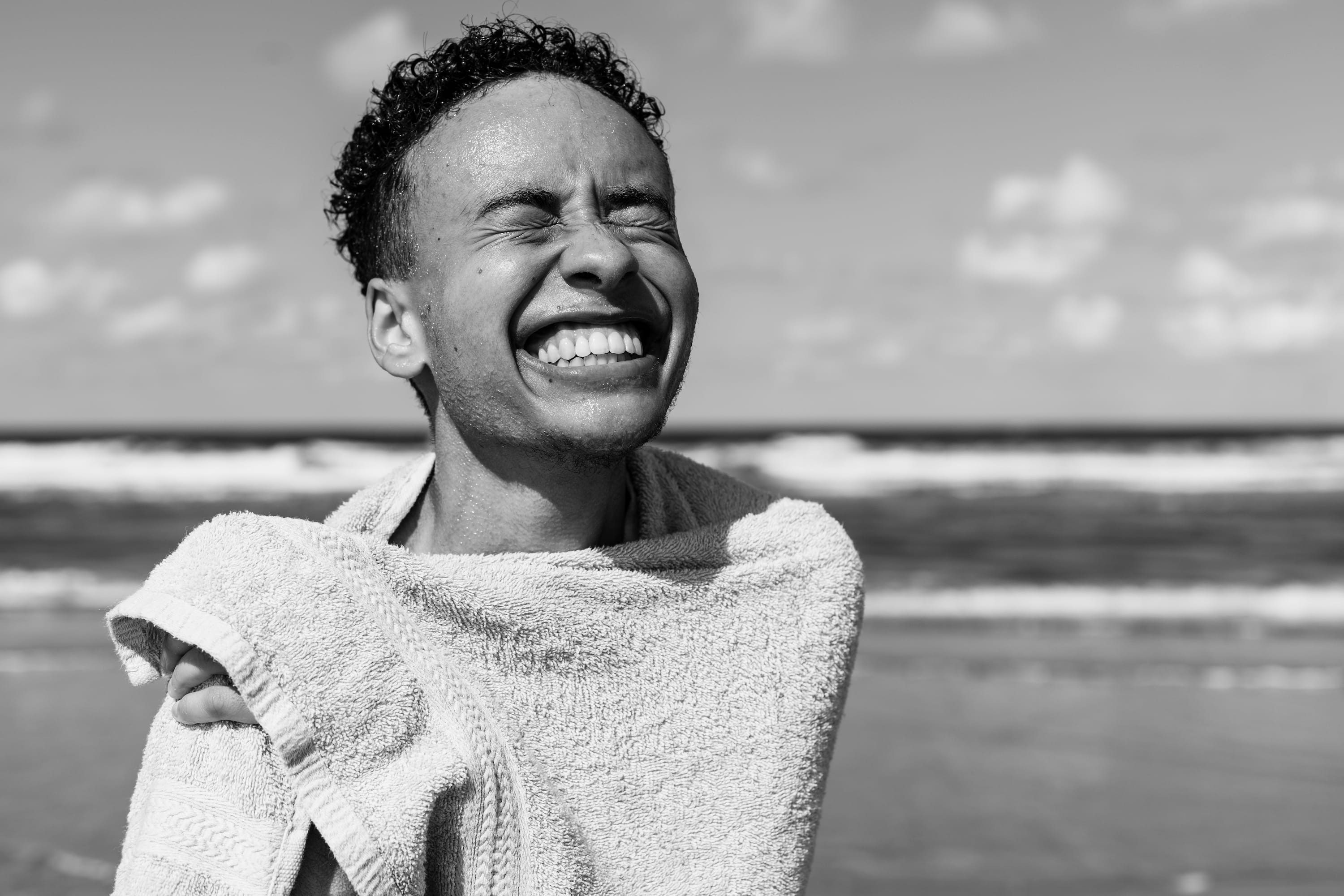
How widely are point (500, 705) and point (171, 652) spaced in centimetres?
37

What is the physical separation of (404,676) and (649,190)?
0.73 metres

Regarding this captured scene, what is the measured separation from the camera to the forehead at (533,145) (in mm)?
1602

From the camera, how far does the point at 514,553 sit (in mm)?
1581

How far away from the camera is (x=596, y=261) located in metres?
1.55

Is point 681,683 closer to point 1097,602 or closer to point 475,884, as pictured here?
point 475,884

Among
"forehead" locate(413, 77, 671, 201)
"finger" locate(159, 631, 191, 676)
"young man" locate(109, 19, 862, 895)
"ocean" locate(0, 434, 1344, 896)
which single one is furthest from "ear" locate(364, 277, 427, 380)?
"ocean" locate(0, 434, 1344, 896)

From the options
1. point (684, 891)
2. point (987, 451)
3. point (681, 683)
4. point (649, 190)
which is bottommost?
point (684, 891)

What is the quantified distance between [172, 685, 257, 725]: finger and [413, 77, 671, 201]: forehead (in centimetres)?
69

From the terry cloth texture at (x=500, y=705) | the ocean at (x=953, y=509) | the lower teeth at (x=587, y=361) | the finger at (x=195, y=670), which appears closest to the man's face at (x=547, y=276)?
the lower teeth at (x=587, y=361)

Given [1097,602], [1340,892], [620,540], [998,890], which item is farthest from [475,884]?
[1097,602]

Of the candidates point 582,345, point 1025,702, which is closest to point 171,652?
point 582,345

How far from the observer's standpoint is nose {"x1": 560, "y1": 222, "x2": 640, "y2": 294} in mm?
1556

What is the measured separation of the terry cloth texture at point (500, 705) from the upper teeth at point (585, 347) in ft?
0.84

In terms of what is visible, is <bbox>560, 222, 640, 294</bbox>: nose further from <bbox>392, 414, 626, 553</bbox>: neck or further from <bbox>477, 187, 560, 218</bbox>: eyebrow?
<bbox>392, 414, 626, 553</bbox>: neck
